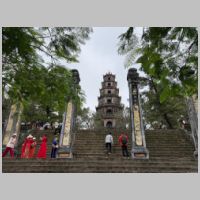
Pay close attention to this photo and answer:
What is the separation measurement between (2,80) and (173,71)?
2.66 metres

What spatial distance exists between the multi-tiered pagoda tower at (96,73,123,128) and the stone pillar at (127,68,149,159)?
48.5 ft

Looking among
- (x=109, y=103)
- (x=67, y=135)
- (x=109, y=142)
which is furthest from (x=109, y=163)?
(x=109, y=103)

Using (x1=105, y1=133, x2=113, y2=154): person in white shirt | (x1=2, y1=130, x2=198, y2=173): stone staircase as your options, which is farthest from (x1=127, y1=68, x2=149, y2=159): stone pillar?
(x1=105, y1=133, x2=113, y2=154): person in white shirt

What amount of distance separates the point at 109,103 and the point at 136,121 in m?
17.4

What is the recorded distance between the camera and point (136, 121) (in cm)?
1126

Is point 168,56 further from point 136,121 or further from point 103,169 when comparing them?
point 136,121

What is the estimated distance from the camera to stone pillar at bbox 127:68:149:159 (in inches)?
396

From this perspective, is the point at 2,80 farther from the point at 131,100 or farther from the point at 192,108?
the point at 192,108

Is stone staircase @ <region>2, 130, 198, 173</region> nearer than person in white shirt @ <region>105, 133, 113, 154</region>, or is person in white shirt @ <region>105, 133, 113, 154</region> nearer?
stone staircase @ <region>2, 130, 198, 173</region>

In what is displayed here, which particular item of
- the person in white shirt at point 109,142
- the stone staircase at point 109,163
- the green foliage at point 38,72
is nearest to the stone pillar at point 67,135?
the stone staircase at point 109,163

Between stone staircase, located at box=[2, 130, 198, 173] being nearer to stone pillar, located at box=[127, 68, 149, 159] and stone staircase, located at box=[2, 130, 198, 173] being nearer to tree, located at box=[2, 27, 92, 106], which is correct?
stone pillar, located at box=[127, 68, 149, 159]

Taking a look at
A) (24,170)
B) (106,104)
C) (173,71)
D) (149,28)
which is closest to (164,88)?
(173,71)

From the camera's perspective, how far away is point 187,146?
11.5 metres

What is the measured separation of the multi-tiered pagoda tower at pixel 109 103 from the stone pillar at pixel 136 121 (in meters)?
14.8
